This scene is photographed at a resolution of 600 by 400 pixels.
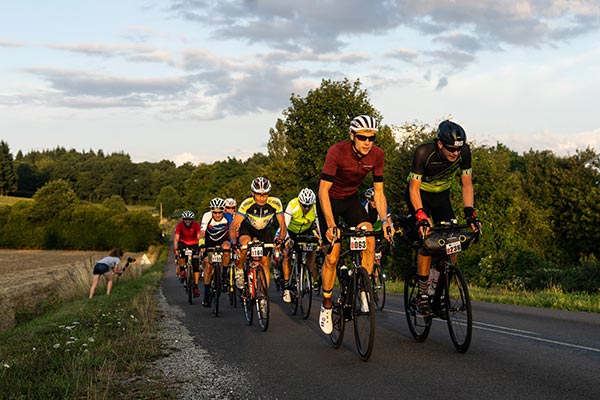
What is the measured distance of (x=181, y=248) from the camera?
1552 centimetres

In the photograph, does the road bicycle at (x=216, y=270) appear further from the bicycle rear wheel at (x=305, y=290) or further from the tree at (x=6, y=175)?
the tree at (x=6, y=175)

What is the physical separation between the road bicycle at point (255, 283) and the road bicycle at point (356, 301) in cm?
240

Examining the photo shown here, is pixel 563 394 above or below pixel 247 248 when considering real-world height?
below

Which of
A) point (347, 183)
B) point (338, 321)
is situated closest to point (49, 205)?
point (347, 183)

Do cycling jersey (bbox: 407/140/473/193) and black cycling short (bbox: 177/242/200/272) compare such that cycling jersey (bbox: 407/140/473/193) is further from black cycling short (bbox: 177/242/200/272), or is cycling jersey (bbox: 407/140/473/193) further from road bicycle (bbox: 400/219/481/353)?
black cycling short (bbox: 177/242/200/272)

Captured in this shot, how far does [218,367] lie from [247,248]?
4.00m

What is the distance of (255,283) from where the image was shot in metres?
9.70

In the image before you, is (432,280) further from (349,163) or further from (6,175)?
(6,175)

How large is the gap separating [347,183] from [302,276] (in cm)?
369

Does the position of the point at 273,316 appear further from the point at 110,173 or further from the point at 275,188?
the point at 110,173

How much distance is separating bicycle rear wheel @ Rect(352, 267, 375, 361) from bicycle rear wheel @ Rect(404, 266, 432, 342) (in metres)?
0.79

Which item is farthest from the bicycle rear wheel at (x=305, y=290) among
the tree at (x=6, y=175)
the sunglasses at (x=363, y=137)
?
the tree at (x=6, y=175)

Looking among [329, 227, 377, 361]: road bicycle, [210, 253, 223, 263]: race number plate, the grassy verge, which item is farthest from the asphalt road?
[210, 253, 223, 263]: race number plate

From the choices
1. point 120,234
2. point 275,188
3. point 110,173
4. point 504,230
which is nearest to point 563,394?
point 504,230
